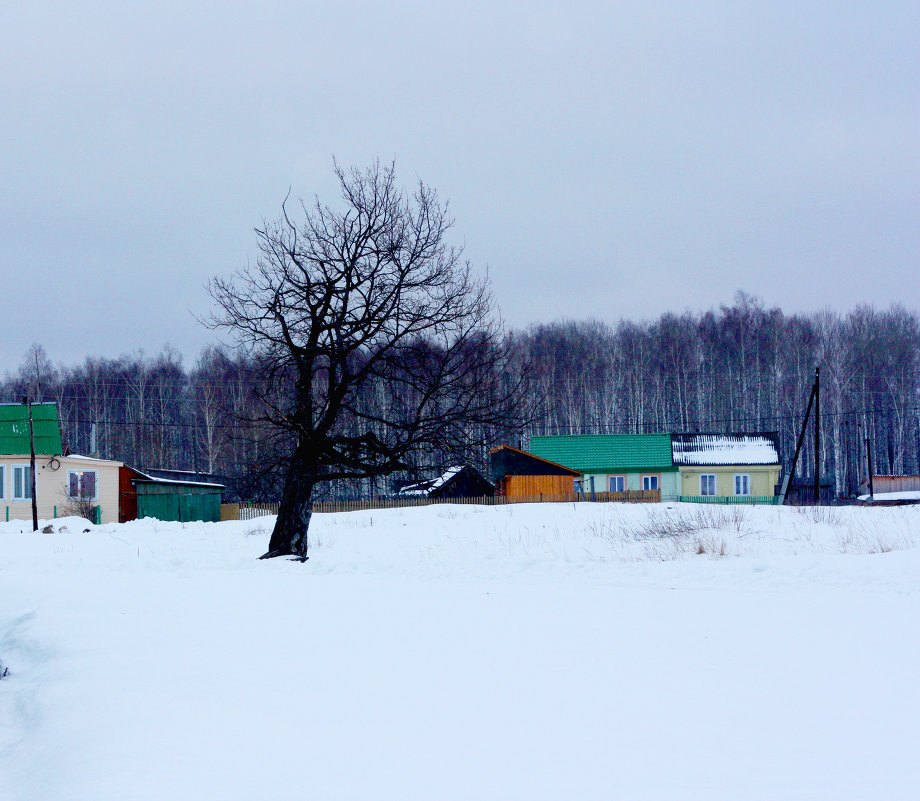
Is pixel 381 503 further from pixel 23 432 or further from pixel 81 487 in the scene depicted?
pixel 23 432

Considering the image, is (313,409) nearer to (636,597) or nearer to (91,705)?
(636,597)

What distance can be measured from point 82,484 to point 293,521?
79.0 ft

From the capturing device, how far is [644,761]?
4.59m

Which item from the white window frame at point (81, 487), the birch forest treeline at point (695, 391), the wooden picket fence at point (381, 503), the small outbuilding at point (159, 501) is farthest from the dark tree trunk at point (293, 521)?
the birch forest treeline at point (695, 391)

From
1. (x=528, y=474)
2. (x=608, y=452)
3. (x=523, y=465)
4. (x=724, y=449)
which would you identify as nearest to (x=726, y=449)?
(x=724, y=449)

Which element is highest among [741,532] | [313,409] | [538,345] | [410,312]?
[538,345]

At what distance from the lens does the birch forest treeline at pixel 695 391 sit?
2557 inches

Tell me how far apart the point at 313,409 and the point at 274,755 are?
11.7 meters

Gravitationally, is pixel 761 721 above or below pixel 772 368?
below

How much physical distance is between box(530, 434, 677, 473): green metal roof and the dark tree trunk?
3459cm

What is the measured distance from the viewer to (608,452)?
50.7 meters

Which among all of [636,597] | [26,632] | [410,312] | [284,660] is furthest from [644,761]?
[410,312]

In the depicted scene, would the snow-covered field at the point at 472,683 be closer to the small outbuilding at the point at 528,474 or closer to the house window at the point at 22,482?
the house window at the point at 22,482

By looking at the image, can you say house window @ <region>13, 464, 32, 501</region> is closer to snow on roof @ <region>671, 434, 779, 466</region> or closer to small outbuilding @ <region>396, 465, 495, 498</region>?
small outbuilding @ <region>396, 465, 495, 498</region>
